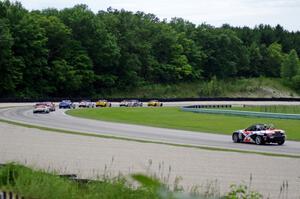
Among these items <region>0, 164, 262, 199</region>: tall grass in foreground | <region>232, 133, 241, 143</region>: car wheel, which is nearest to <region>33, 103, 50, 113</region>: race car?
<region>232, 133, 241, 143</region>: car wheel

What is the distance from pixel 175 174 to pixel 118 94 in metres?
103

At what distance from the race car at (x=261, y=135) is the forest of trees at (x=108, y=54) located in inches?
2820

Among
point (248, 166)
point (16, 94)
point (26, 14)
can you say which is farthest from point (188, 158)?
point (26, 14)

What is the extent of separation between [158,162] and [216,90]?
111559 mm

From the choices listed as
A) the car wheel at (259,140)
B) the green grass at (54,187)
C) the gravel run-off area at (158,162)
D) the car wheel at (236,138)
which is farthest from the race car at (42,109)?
the green grass at (54,187)

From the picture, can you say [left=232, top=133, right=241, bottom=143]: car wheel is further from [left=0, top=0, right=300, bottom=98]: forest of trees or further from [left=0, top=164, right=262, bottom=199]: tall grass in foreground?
[left=0, top=0, right=300, bottom=98]: forest of trees

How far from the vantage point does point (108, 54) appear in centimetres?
12281

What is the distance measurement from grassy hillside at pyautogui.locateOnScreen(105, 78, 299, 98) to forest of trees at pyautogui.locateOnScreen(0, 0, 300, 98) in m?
2.40

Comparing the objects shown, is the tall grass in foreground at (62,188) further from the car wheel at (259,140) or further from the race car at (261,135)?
the car wheel at (259,140)

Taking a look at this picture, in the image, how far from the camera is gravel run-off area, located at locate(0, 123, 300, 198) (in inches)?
712

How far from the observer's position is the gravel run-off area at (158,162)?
59.4 ft

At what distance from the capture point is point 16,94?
103625mm

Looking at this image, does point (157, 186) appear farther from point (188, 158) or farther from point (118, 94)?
point (118, 94)

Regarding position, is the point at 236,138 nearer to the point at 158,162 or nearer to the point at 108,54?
the point at 158,162
